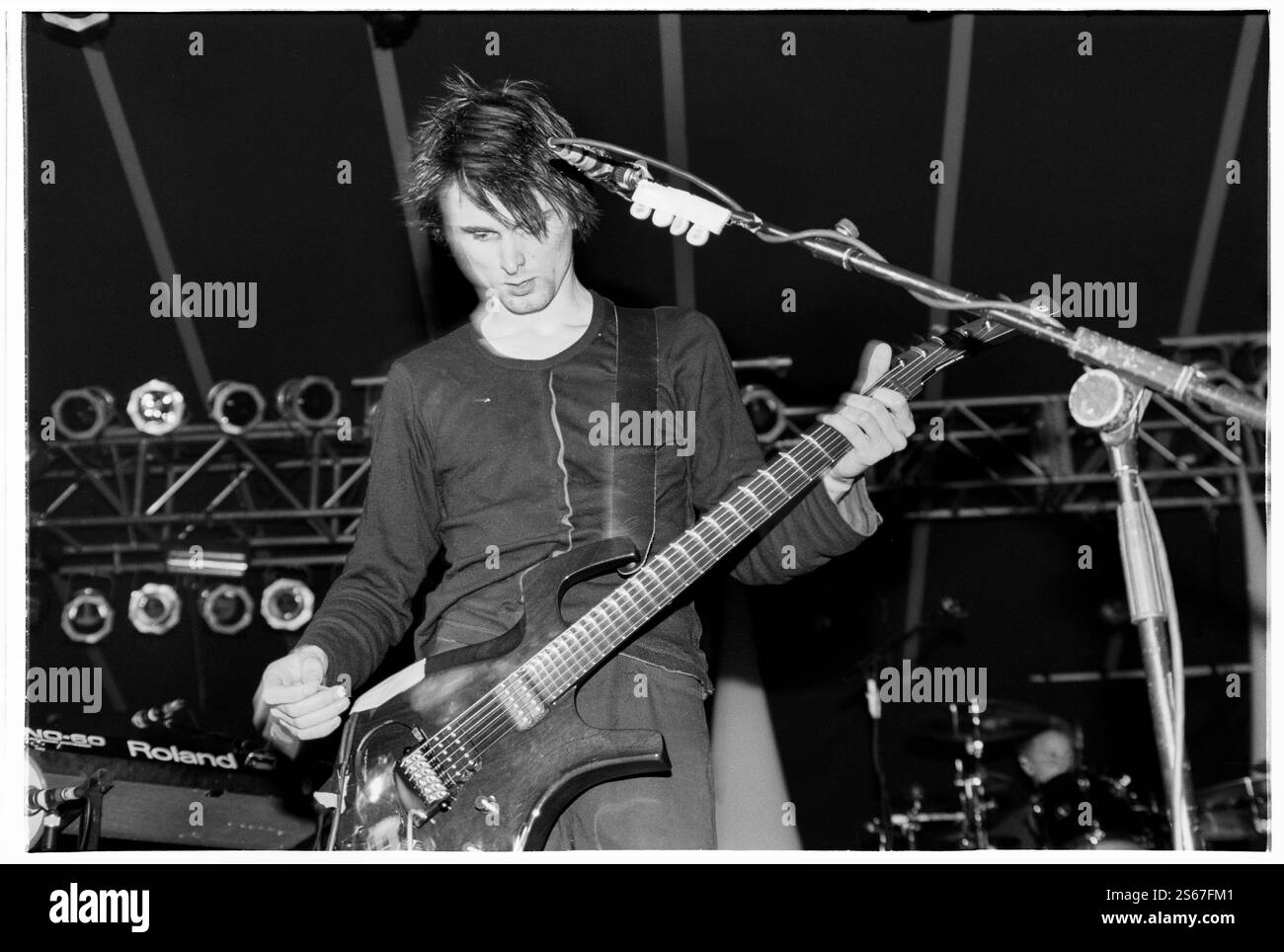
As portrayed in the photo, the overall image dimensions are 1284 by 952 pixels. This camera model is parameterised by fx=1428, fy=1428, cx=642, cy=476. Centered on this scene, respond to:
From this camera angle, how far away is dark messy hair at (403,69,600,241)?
281cm

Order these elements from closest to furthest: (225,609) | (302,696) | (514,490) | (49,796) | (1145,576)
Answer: (1145,576)
(302,696)
(514,490)
(49,796)
(225,609)

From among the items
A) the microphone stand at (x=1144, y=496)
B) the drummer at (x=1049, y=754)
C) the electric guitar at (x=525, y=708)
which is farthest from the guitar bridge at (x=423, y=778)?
the drummer at (x=1049, y=754)

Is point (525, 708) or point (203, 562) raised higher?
point (203, 562)

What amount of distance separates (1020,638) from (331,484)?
1755mm

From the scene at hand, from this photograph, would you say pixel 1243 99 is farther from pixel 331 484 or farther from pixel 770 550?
pixel 331 484

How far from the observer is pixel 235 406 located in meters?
3.33

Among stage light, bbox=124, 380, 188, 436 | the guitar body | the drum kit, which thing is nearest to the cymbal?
the drum kit

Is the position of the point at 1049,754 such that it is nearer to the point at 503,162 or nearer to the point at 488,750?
the point at 488,750

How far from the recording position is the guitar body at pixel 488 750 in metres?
2.49

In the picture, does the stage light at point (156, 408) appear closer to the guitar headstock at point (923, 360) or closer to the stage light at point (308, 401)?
the stage light at point (308, 401)

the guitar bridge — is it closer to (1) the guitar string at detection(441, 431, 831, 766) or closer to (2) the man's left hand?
(1) the guitar string at detection(441, 431, 831, 766)

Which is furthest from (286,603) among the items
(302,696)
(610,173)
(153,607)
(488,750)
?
(610,173)

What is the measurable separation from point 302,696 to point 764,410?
142 cm
